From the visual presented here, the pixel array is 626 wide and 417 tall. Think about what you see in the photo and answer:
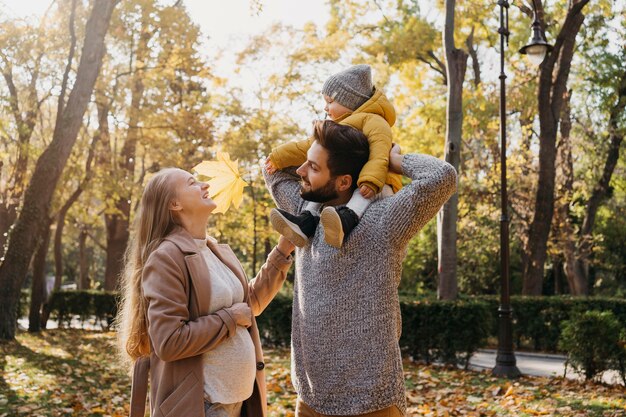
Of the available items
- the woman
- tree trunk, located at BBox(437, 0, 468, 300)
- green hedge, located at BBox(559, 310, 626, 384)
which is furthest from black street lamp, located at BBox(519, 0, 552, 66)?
the woman

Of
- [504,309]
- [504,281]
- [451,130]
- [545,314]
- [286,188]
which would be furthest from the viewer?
[545,314]

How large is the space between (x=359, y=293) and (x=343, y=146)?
554 millimetres

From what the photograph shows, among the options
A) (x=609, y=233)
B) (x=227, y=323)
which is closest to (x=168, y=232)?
(x=227, y=323)

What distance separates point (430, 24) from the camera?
18375mm

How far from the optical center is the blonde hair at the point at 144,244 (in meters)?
2.83

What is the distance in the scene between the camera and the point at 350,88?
2.71 m

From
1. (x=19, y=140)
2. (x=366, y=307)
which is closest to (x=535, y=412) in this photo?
(x=366, y=307)

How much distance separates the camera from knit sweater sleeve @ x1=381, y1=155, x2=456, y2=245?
7.68 feet

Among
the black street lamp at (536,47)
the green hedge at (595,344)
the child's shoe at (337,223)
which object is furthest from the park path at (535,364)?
the child's shoe at (337,223)

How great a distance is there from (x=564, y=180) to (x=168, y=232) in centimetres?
2211

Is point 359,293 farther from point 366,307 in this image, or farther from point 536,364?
point 536,364

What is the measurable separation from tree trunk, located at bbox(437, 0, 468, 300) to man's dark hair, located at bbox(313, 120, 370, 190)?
34.2ft

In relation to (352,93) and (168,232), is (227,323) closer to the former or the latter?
(168,232)

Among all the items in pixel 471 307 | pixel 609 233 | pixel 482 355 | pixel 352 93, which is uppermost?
pixel 609 233
